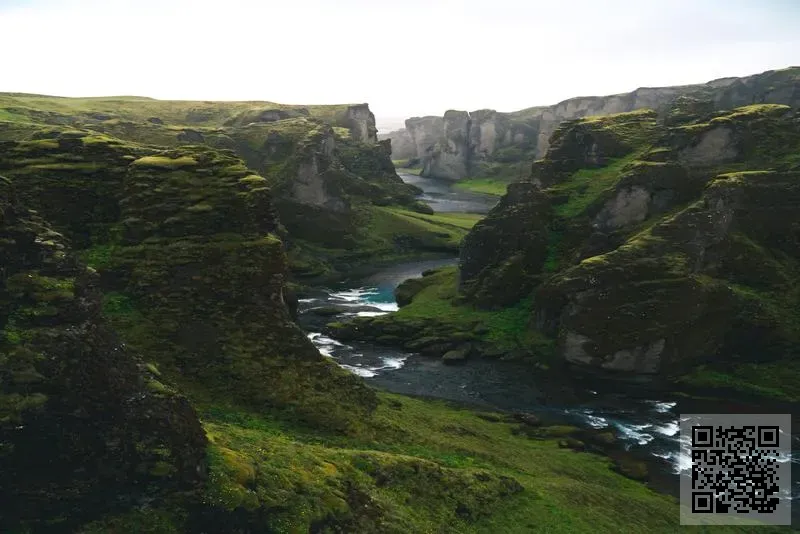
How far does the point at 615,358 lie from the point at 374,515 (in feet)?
151

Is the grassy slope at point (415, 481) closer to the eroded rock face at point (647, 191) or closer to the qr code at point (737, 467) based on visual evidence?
the qr code at point (737, 467)

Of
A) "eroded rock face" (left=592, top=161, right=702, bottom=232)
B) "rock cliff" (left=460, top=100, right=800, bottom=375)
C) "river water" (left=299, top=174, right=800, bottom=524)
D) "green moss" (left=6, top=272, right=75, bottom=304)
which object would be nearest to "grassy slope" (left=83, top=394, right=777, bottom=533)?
"river water" (left=299, top=174, right=800, bottom=524)

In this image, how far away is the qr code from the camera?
41.5 m

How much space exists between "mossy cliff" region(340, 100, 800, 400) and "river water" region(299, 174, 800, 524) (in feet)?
12.6

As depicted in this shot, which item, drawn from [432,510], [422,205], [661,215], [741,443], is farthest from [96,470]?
[422,205]

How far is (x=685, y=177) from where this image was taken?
7919 cm

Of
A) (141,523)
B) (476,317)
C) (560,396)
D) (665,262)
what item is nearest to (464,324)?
(476,317)

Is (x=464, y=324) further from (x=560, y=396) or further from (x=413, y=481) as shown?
(x=413, y=481)

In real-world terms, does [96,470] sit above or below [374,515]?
above

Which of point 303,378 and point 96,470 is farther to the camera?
point 303,378

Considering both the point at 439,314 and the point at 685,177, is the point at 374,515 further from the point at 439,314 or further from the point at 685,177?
the point at 685,177

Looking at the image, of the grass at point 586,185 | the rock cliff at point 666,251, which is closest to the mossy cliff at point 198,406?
the rock cliff at point 666,251

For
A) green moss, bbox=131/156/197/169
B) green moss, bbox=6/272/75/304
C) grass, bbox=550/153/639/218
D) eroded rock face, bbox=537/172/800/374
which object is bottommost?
eroded rock face, bbox=537/172/800/374

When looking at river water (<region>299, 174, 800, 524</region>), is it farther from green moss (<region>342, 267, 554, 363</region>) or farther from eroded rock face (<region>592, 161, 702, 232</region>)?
eroded rock face (<region>592, 161, 702, 232</region>)
